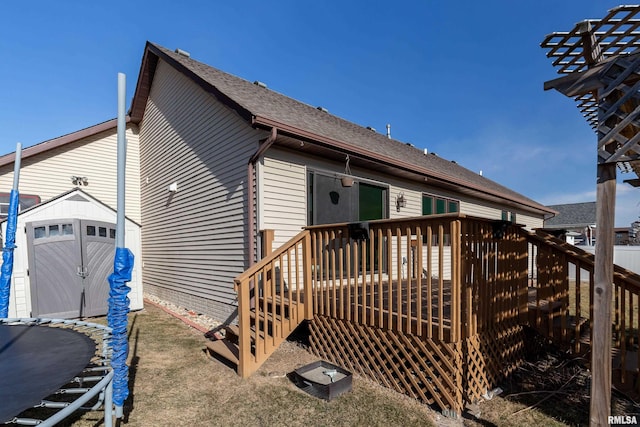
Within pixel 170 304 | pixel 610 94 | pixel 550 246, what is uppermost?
pixel 610 94

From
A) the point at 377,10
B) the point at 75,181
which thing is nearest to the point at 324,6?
the point at 377,10

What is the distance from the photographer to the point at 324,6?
987 centimetres

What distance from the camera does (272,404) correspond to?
131 inches

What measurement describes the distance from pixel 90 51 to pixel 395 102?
42.1ft

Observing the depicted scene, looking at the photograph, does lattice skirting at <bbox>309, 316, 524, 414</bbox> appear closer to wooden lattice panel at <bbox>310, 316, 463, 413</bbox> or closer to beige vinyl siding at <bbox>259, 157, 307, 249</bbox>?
wooden lattice panel at <bbox>310, 316, 463, 413</bbox>

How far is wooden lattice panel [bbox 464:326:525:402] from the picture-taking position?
3240 mm

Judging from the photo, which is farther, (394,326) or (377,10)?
(377,10)

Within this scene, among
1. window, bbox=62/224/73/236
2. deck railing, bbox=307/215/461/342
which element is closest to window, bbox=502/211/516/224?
deck railing, bbox=307/215/461/342

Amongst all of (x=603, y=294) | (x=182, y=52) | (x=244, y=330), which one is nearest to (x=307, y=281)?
(x=244, y=330)

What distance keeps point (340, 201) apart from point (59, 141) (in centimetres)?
773

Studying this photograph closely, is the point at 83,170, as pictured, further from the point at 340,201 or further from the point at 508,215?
the point at 508,215

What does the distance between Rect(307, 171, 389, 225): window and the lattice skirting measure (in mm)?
2421

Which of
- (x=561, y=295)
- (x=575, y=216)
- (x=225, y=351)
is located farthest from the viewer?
(x=575, y=216)

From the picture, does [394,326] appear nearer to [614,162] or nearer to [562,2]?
[614,162]
